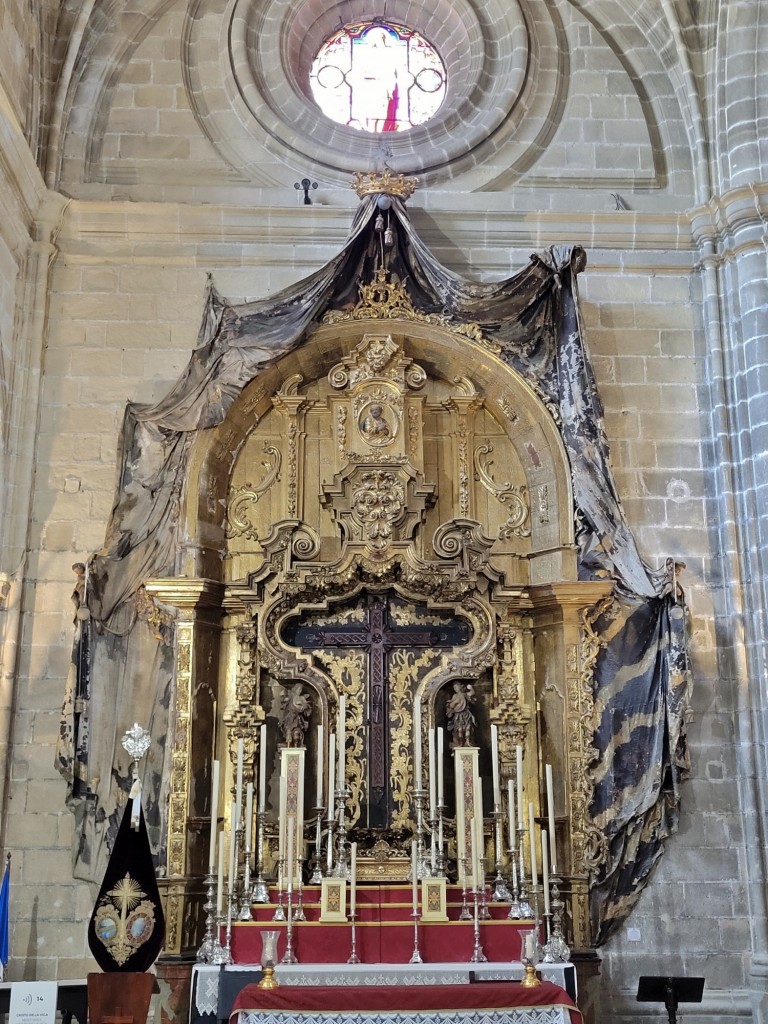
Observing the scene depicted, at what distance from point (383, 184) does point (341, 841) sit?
4.78 metres

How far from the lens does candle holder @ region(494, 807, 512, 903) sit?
285 inches

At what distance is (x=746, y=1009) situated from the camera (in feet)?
25.6

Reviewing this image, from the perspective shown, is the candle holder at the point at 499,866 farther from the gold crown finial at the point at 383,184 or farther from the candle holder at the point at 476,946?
the gold crown finial at the point at 383,184

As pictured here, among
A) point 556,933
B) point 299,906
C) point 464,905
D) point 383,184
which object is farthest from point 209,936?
point 383,184

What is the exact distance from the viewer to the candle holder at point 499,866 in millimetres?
7250

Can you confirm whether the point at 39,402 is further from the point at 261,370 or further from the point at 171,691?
the point at 171,691

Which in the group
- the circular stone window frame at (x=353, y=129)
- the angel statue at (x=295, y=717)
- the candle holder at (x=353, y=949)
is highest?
the circular stone window frame at (x=353, y=129)

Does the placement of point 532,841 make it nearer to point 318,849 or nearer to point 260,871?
point 318,849

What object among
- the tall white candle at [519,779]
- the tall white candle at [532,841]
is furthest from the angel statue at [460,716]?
the tall white candle at [532,841]

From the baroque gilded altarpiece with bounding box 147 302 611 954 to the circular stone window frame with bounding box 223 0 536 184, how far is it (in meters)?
1.66

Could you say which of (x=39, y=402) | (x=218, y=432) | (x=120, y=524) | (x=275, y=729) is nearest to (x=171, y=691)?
(x=275, y=729)

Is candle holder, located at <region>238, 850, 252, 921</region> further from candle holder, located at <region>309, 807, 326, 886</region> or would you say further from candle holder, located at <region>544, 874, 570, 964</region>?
candle holder, located at <region>544, 874, 570, 964</region>

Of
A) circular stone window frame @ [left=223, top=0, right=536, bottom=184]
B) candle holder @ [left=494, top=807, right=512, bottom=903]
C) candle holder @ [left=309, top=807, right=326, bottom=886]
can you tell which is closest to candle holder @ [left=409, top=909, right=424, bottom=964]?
candle holder @ [left=494, top=807, right=512, bottom=903]

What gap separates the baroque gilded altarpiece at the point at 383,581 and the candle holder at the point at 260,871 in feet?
1.06
